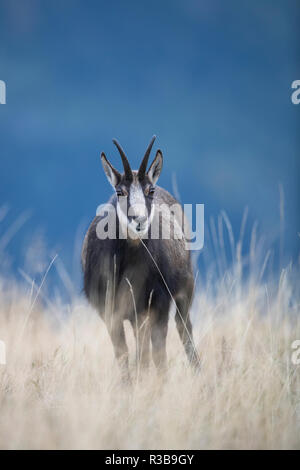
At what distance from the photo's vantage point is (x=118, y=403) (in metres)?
4.65

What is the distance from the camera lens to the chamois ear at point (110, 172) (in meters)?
6.98

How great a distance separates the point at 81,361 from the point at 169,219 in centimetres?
321

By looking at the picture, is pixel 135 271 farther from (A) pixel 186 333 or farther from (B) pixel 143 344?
(A) pixel 186 333

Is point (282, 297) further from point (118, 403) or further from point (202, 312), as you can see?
point (118, 403)

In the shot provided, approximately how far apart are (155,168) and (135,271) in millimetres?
1623

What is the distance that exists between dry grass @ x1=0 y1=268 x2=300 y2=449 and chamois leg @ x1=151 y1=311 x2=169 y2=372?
0.33 meters

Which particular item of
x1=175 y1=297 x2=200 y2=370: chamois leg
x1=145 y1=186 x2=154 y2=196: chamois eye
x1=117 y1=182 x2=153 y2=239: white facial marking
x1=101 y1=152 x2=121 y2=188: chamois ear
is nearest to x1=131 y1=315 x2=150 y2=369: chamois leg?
x1=175 y1=297 x2=200 y2=370: chamois leg

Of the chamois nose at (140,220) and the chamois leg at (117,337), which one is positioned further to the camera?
the chamois leg at (117,337)

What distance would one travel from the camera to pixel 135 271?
6867 millimetres

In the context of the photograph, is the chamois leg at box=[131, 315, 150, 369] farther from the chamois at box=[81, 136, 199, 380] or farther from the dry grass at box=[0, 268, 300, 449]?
the dry grass at box=[0, 268, 300, 449]

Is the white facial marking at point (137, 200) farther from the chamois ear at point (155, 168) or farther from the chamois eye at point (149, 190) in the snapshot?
the chamois ear at point (155, 168)

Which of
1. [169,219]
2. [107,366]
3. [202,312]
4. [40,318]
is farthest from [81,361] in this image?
[40,318]
